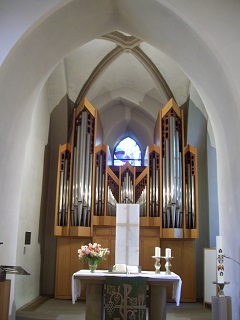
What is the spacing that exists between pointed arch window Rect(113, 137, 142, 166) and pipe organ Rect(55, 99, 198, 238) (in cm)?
198

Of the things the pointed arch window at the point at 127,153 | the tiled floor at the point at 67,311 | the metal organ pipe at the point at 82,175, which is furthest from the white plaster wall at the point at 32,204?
the pointed arch window at the point at 127,153

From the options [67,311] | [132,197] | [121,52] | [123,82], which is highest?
[121,52]

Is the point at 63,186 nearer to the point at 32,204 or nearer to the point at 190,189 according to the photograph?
the point at 32,204

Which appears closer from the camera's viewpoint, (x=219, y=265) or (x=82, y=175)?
(x=219, y=265)

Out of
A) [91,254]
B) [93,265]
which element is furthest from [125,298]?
[91,254]

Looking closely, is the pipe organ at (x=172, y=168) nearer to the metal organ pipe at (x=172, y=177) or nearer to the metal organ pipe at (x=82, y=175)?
the metal organ pipe at (x=172, y=177)

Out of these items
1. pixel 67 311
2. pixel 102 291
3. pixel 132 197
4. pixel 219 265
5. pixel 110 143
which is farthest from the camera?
pixel 110 143

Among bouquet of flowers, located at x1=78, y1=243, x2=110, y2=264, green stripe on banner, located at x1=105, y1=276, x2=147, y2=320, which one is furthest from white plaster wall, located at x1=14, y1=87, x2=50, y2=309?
green stripe on banner, located at x1=105, y1=276, x2=147, y2=320

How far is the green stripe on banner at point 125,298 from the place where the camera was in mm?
5258

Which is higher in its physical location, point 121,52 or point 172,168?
point 121,52

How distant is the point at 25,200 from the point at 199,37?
15.3ft

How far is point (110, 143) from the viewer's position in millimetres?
11523

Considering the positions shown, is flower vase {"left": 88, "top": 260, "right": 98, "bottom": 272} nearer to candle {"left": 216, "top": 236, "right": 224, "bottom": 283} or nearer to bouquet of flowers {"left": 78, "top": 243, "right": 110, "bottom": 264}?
bouquet of flowers {"left": 78, "top": 243, "right": 110, "bottom": 264}

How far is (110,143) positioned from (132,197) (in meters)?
2.74
